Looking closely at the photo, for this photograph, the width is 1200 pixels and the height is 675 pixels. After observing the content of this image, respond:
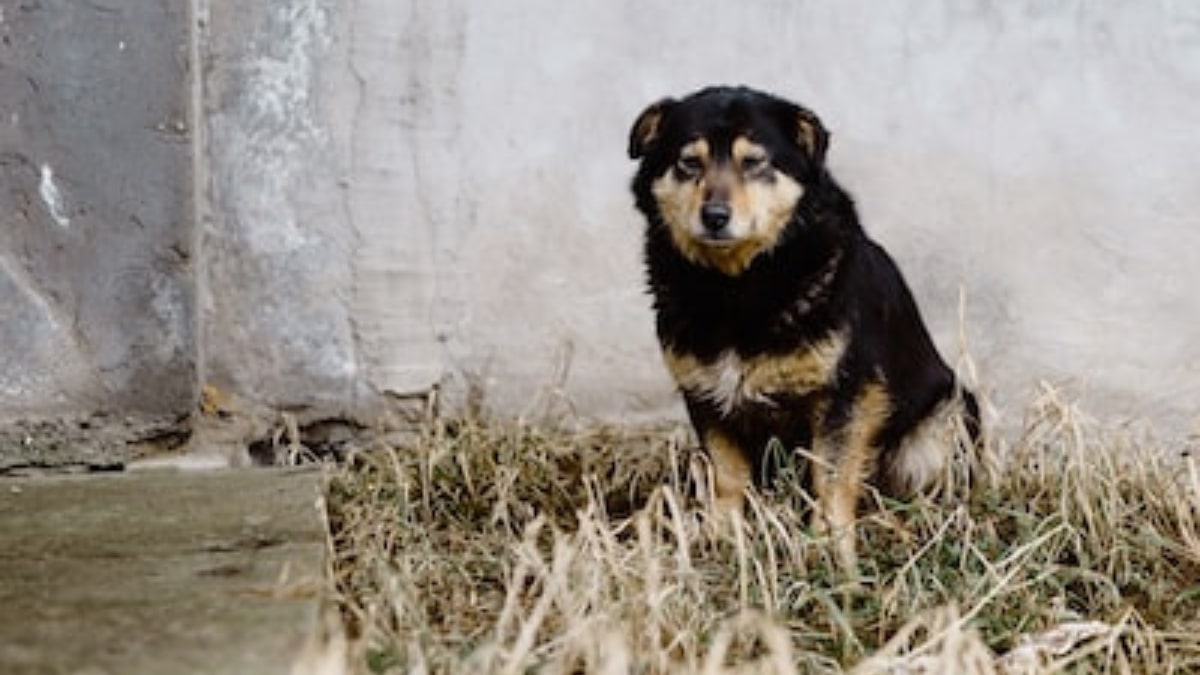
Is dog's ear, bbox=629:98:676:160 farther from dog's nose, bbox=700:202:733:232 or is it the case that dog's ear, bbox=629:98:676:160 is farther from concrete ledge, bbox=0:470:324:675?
concrete ledge, bbox=0:470:324:675

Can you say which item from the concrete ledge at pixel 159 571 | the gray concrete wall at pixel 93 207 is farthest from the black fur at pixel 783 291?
the gray concrete wall at pixel 93 207

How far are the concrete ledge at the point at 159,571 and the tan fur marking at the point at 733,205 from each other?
98cm

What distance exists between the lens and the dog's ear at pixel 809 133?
181 inches

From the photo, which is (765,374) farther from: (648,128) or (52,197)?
(52,197)

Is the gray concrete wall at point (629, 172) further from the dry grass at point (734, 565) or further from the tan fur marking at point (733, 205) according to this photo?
the tan fur marking at point (733, 205)

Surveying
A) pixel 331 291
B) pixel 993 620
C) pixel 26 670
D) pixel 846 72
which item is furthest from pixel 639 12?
pixel 26 670

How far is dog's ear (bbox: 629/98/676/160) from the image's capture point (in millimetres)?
4688

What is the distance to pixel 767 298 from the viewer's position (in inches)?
183

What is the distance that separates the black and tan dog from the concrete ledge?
0.92m

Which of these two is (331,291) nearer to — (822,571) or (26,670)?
(822,571)

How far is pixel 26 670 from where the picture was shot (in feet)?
10.1

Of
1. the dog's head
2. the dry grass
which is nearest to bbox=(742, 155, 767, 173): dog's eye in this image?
the dog's head

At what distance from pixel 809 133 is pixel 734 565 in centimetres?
99

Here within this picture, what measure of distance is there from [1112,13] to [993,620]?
208 centimetres
